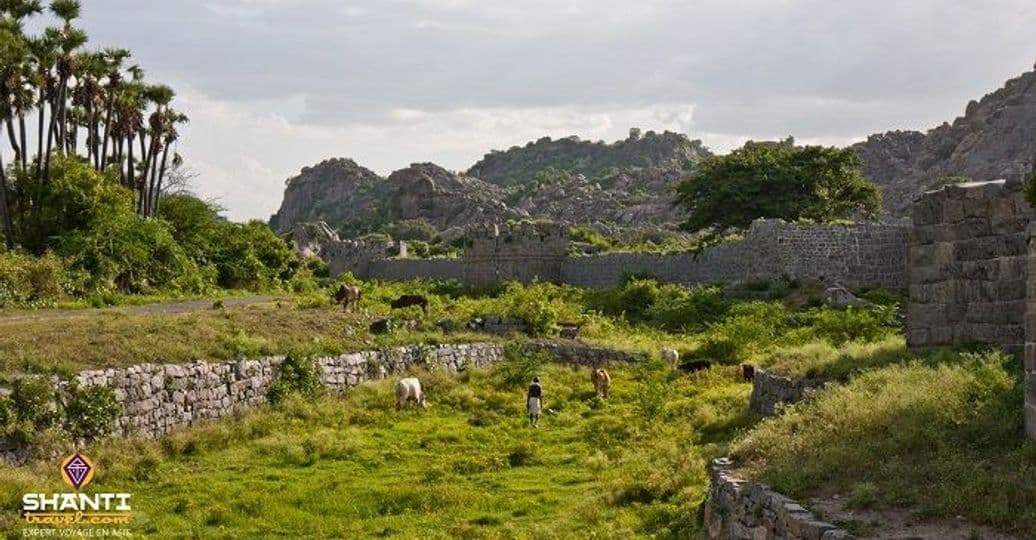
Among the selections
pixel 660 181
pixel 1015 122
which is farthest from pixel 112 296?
pixel 660 181

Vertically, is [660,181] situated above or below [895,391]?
above

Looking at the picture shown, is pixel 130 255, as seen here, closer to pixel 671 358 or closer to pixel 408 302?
pixel 408 302

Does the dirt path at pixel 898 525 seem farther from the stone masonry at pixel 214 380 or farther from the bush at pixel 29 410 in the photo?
the stone masonry at pixel 214 380

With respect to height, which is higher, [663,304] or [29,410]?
[663,304]

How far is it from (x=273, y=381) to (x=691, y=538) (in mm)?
13169

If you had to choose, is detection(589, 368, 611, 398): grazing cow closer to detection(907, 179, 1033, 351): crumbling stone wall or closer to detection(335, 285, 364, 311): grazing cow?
detection(907, 179, 1033, 351): crumbling stone wall

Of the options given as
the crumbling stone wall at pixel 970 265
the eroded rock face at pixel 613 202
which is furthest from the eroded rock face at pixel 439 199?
the crumbling stone wall at pixel 970 265

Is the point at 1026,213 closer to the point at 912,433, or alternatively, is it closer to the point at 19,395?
the point at 912,433

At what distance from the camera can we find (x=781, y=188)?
5503 cm

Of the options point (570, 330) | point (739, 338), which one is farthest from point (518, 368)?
point (739, 338)

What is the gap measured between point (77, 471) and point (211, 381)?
533 cm

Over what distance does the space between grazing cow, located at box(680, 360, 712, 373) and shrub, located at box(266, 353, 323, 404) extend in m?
9.83

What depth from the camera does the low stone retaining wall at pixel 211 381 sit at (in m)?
19.4

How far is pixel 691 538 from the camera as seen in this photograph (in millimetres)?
12844
